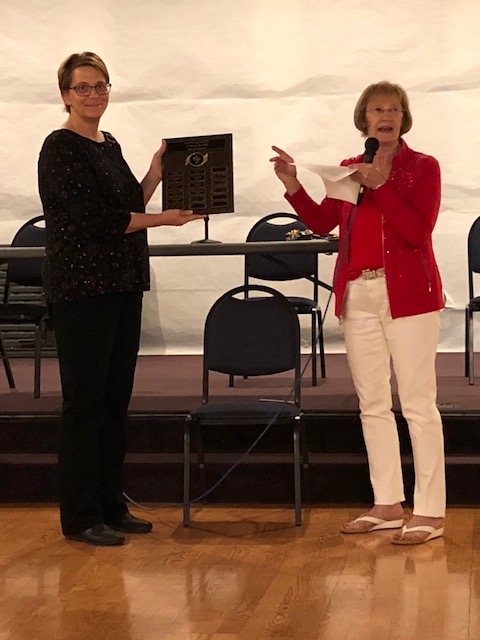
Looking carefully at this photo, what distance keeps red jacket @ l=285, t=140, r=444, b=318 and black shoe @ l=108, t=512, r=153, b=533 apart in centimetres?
122

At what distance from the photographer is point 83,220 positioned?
156 inches

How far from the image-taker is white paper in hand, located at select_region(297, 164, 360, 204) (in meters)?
3.79

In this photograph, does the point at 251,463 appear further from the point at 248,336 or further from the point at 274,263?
the point at 274,263

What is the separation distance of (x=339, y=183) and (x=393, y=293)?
1.39ft

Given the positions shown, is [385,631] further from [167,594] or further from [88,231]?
[88,231]

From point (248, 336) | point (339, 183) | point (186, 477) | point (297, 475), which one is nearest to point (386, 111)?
point (339, 183)

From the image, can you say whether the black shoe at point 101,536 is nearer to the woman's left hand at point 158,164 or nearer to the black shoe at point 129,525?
the black shoe at point 129,525

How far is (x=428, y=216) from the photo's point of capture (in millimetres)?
3975

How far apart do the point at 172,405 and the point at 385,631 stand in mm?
2113

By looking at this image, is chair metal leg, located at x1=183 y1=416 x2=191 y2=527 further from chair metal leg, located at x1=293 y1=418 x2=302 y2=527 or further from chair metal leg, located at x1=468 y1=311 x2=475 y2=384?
chair metal leg, located at x1=468 y1=311 x2=475 y2=384

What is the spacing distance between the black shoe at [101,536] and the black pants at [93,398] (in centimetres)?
2

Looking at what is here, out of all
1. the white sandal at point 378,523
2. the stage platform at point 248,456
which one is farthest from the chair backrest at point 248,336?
the white sandal at point 378,523

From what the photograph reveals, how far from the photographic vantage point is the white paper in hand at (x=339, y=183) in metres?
3.79

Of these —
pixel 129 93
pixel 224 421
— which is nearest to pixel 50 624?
pixel 224 421
